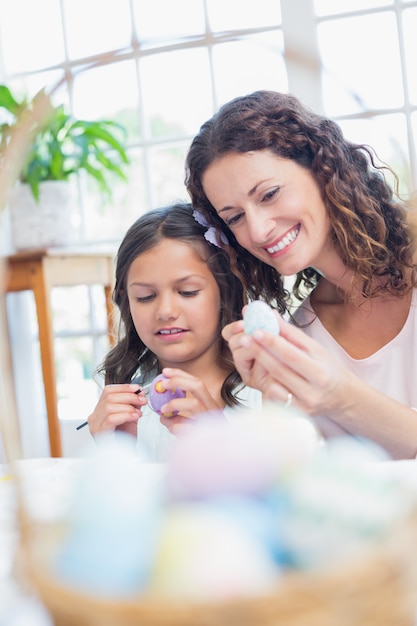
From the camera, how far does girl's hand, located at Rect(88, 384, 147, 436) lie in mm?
1170

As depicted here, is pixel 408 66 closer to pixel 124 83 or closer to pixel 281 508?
pixel 124 83

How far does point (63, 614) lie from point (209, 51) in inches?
98.6

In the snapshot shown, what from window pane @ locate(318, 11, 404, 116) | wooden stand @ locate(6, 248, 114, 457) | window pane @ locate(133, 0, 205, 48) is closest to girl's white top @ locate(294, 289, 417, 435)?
wooden stand @ locate(6, 248, 114, 457)

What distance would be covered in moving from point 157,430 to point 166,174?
160 cm

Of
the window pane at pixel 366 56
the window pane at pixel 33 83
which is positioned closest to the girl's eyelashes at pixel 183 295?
the window pane at pixel 366 56

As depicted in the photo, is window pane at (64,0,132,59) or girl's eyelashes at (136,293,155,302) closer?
girl's eyelashes at (136,293,155,302)

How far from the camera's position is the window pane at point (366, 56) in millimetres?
2324

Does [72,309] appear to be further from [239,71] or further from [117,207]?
[239,71]

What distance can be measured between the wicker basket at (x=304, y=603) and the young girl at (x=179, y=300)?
2.84 feet

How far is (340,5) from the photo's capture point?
8.03 feet

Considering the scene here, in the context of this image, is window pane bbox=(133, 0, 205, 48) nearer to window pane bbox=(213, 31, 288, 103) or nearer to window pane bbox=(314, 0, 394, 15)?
window pane bbox=(213, 31, 288, 103)

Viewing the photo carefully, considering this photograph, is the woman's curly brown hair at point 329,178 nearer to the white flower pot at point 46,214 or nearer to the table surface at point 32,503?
the table surface at point 32,503

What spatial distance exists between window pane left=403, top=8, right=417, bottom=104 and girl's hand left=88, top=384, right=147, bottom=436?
1.56 metres

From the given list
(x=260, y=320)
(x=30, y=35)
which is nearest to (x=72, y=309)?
(x=30, y=35)
